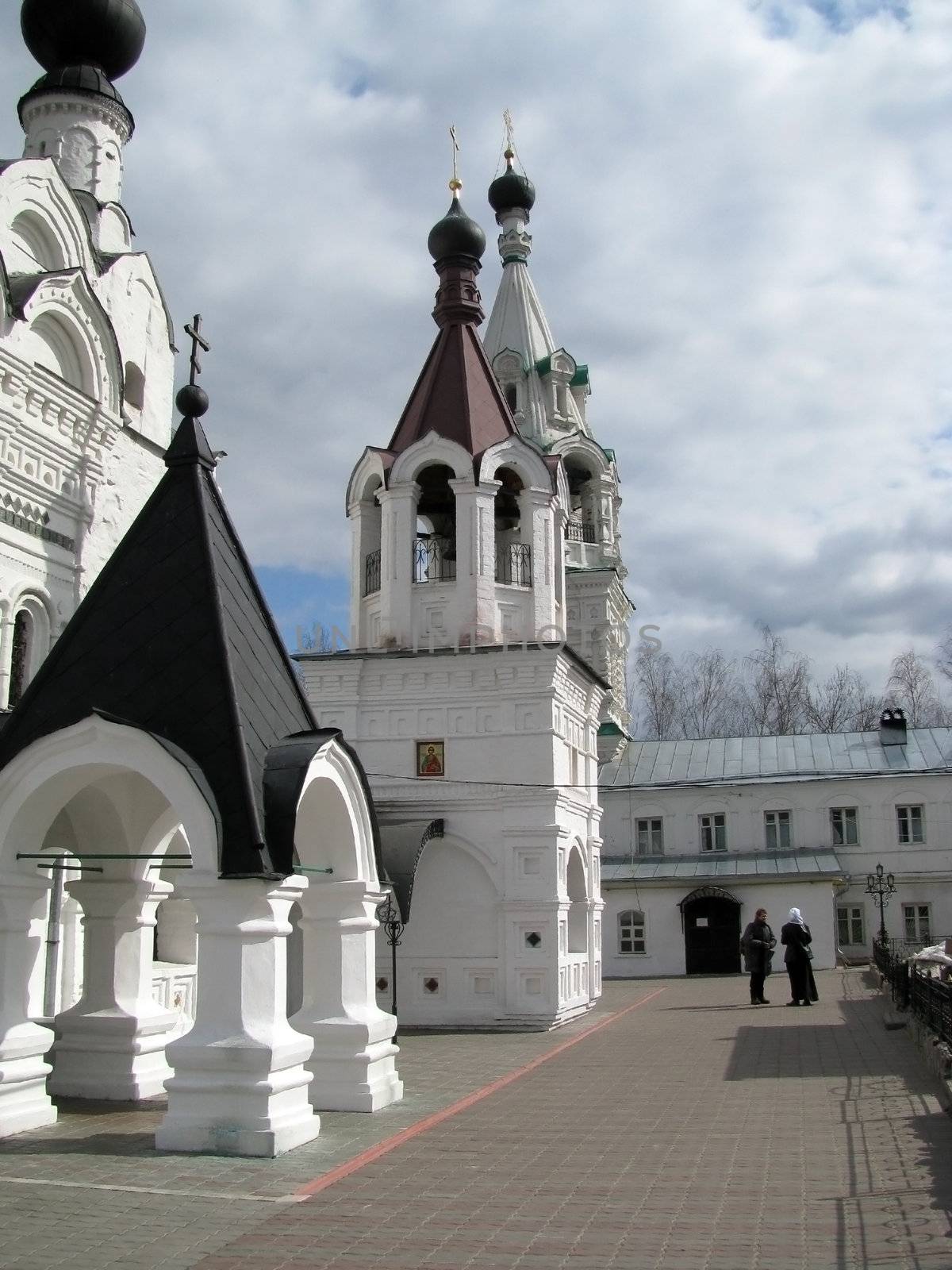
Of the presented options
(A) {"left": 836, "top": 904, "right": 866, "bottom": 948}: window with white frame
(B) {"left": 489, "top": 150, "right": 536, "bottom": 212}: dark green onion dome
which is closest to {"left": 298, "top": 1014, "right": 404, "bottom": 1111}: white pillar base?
(A) {"left": 836, "top": 904, "right": 866, "bottom": 948}: window with white frame

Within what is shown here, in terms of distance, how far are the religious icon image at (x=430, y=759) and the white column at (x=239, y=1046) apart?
29.0 feet

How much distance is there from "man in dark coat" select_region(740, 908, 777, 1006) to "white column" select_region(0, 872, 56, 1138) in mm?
11246

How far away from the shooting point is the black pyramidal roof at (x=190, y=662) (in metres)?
7.25

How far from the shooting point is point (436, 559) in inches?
679

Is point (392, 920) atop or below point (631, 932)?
atop

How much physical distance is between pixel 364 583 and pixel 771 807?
14.9 m

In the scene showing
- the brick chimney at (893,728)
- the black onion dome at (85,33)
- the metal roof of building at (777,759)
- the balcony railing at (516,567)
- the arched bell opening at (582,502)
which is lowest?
the metal roof of building at (777,759)

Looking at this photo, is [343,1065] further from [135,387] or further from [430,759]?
[430,759]

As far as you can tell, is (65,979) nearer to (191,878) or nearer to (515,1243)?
(191,878)

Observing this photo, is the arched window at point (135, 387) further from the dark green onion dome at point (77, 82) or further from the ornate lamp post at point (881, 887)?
the ornate lamp post at point (881, 887)

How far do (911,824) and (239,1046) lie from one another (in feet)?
79.4

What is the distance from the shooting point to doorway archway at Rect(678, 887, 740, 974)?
2661cm

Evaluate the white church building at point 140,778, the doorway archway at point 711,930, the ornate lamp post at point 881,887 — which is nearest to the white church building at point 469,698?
the white church building at point 140,778

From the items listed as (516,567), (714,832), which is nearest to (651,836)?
(714,832)
